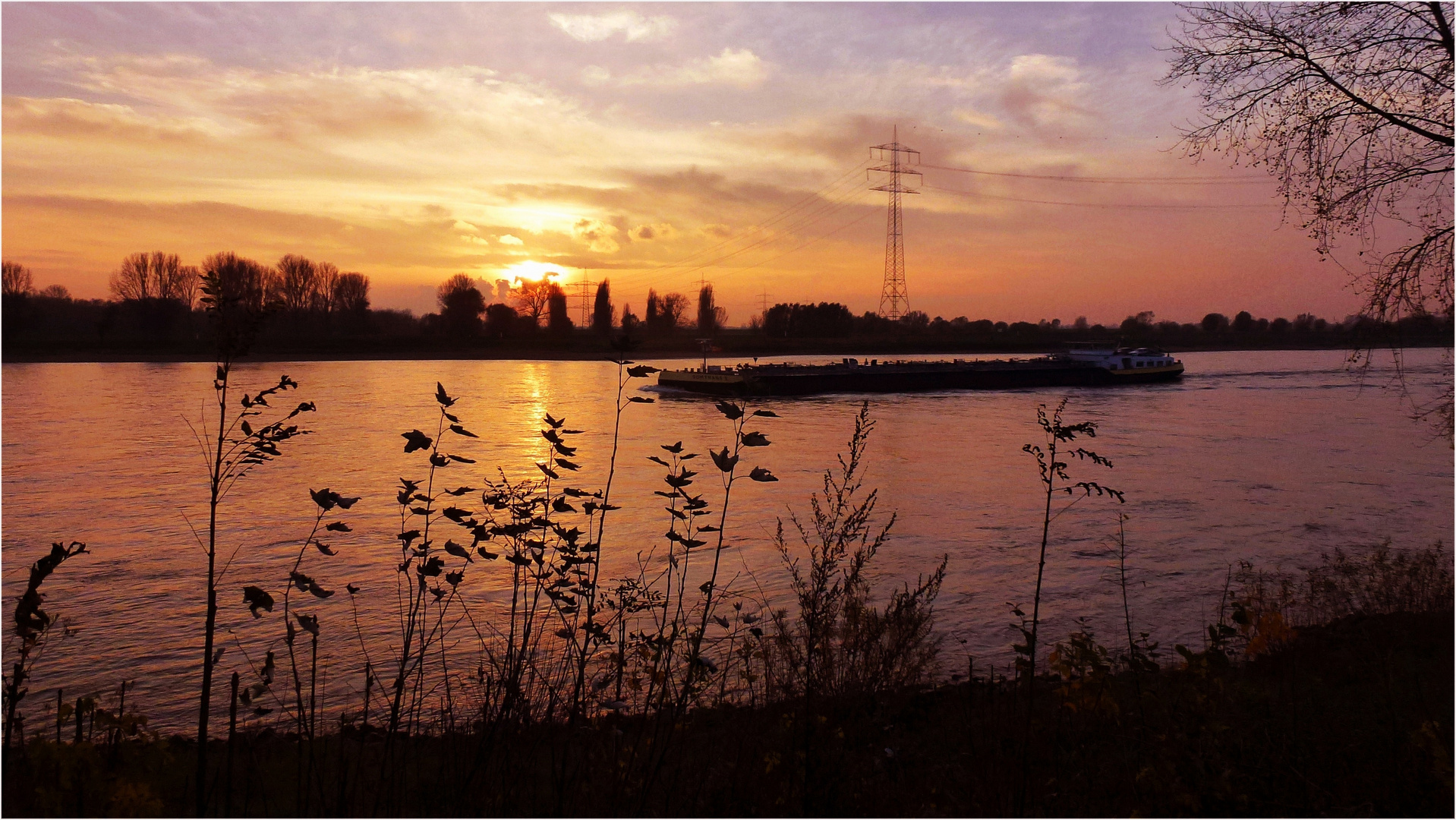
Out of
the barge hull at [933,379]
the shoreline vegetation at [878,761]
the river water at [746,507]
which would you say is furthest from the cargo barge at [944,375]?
the shoreline vegetation at [878,761]

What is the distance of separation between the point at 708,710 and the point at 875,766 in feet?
7.17

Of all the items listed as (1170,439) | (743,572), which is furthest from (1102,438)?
(743,572)

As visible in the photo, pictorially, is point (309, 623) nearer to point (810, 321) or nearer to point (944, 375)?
point (944, 375)

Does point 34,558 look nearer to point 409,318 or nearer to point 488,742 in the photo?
point 488,742

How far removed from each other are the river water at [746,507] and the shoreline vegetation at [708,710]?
50 cm

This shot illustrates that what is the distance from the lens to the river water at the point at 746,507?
34.5ft

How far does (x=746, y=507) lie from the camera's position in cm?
1841

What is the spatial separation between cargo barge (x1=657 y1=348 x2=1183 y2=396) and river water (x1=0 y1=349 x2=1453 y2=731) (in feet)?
48.2

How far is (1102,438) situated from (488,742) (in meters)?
32.7

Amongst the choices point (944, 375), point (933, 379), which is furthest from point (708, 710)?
point (944, 375)

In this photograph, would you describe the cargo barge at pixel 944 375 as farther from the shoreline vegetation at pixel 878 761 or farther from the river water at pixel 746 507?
the shoreline vegetation at pixel 878 761

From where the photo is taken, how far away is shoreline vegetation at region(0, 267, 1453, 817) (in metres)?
3.84

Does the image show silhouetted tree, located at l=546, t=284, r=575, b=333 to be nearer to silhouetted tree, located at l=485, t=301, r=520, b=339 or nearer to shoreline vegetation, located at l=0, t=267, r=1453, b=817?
silhouetted tree, located at l=485, t=301, r=520, b=339

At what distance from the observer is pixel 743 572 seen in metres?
13.2
